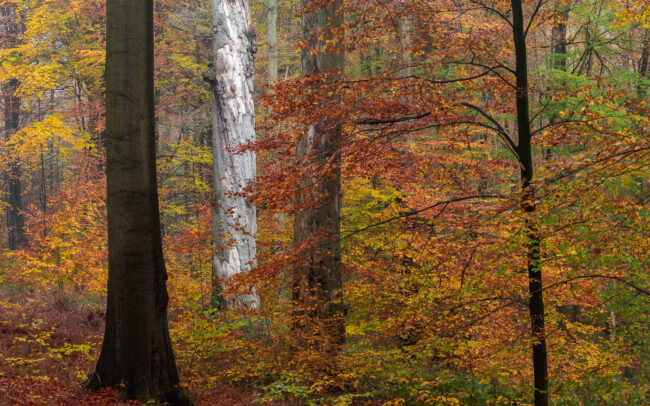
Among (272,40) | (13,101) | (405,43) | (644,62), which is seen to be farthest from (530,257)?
(13,101)

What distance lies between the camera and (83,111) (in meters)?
17.8

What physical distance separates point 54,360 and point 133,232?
3401mm

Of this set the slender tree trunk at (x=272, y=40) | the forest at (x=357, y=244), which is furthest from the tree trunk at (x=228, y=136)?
the slender tree trunk at (x=272, y=40)

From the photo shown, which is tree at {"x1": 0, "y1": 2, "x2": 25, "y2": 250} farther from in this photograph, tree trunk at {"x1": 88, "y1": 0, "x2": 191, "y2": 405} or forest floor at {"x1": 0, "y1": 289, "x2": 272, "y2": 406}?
tree trunk at {"x1": 88, "y1": 0, "x2": 191, "y2": 405}

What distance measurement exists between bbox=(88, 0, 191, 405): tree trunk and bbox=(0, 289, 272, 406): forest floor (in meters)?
0.35

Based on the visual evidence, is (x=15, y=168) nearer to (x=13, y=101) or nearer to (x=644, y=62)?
(x=13, y=101)

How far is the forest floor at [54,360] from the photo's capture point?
4.62 m

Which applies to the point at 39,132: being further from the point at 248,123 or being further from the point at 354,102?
the point at 354,102

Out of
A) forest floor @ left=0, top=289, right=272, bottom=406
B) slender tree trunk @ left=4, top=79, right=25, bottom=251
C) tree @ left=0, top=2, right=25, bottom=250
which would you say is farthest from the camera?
slender tree trunk @ left=4, top=79, right=25, bottom=251

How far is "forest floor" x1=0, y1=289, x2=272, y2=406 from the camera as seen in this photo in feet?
15.2

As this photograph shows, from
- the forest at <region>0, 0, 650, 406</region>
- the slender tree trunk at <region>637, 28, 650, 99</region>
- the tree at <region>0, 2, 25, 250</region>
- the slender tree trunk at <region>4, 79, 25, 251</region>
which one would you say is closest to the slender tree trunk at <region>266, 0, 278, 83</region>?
the forest at <region>0, 0, 650, 406</region>

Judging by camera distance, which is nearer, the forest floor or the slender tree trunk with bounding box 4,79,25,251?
the forest floor

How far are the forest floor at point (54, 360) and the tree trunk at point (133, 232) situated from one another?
355 millimetres

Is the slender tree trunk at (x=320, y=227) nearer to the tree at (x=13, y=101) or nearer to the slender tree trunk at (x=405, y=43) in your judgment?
the slender tree trunk at (x=405, y=43)
